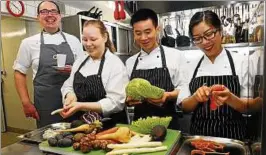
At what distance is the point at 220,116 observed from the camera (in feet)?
2.15

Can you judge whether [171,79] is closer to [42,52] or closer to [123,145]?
[123,145]

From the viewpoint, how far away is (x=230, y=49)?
25.9 inches

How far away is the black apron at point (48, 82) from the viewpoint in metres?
0.69

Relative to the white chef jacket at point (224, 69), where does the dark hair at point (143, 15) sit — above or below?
above

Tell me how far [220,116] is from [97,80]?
0.38 m

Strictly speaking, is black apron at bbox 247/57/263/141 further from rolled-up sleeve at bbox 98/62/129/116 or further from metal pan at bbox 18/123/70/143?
metal pan at bbox 18/123/70/143

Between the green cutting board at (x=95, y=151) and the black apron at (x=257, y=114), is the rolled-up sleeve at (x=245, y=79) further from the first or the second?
the green cutting board at (x=95, y=151)

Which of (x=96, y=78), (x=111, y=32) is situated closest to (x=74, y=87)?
(x=96, y=78)

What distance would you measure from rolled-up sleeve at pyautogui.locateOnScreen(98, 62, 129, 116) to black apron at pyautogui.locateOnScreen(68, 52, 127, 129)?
0.06ft

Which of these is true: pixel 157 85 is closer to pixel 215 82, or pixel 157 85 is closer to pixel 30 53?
pixel 215 82

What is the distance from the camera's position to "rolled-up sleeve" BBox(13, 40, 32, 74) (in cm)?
68

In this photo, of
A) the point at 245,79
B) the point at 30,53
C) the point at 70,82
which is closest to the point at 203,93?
the point at 245,79

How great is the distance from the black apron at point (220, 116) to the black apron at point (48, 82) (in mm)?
406

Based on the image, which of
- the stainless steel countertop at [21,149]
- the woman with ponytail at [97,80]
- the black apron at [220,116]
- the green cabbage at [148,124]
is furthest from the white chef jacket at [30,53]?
the black apron at [220,116]
